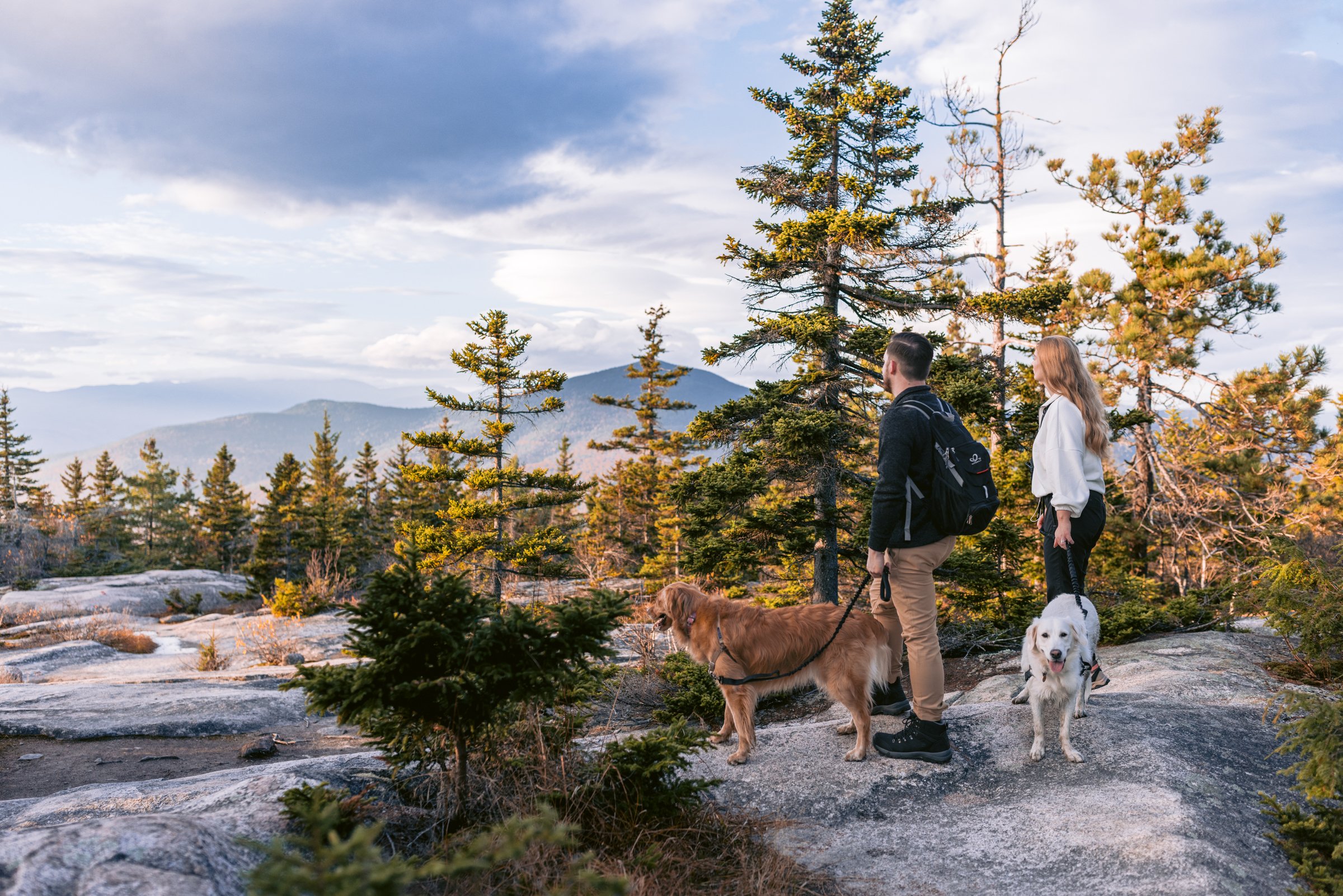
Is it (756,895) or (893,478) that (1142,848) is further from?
(893,478)

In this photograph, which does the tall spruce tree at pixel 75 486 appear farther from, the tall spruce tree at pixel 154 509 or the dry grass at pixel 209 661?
the dry grass at pixel 209 661

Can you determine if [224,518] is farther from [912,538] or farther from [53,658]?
[912,538]

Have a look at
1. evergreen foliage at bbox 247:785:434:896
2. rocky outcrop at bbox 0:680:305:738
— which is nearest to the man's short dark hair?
evergreen foliage at bbox 247:785:434:896

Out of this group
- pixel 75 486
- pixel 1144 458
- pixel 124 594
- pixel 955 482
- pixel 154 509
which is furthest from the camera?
pixel 75 486

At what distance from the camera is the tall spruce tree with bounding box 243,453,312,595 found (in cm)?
3366

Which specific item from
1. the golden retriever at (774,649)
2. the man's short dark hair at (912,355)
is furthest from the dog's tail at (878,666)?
the man's short dark hair at (912,355)

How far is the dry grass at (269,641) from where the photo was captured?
13.9 meters

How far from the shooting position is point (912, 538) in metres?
4.09

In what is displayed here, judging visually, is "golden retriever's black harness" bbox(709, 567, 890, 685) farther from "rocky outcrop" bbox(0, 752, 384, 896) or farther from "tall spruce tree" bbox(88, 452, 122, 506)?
"tall spruce tree" bbox(88, 452, 122, 506)

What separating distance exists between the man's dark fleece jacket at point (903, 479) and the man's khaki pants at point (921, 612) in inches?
3.1

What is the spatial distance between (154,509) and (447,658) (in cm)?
6274

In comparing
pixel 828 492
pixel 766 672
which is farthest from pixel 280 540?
pixel 766 672

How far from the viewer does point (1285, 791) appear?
3.79m

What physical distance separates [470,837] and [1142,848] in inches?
113
